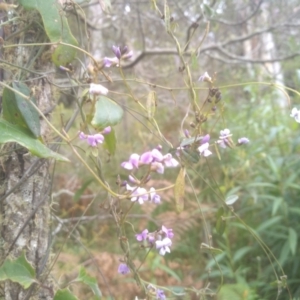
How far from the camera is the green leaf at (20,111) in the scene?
2.24ft

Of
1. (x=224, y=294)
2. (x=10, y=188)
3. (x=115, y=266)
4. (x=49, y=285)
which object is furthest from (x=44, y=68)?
(x=115, y=266)

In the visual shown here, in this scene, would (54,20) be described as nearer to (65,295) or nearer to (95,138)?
(95,138)

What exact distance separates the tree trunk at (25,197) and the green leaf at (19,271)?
0.05 metres

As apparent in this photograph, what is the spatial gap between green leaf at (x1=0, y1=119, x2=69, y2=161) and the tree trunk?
13 centimetres

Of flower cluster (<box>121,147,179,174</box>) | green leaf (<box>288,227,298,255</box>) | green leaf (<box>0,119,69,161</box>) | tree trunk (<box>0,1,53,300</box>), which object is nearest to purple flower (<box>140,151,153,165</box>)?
flower cluster (<box>121,147,179,174</box>)

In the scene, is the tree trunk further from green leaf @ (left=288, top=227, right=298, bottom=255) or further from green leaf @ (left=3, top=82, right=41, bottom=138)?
green leaf @ (left=288, top=227, right=298, bottom=255)

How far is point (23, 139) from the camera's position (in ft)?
2.13

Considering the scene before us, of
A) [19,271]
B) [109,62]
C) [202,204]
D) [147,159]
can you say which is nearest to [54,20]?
[109,62]

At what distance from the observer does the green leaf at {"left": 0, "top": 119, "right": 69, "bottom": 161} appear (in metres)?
0.63

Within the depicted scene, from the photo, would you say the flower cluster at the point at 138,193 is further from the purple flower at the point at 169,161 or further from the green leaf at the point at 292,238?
the green leaf at the point at 292,238

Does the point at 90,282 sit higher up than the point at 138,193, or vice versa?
the point at 138,193

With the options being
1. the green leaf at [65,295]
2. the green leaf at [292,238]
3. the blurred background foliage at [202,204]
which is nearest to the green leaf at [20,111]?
the green leaf at [65,295]

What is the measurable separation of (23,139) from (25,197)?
8.0 inches

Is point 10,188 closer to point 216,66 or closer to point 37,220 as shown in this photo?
point 37,220
